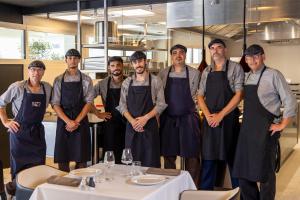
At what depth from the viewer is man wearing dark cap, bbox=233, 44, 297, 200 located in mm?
3291

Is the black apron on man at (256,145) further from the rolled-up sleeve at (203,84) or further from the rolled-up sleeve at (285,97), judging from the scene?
the rolled-up sleeve at (203,84)

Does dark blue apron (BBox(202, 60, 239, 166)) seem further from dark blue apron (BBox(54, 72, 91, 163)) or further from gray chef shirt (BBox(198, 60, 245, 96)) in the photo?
dark blue apron (BBox(54, 72, 91, 163))

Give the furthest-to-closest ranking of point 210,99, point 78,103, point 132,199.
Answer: point 78,103 < point 210,99 < point 132,199

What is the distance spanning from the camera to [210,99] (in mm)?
3654

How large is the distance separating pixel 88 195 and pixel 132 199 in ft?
0.89

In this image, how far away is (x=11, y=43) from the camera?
19.6 ft

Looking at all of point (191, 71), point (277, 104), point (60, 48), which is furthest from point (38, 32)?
point (277, 104)

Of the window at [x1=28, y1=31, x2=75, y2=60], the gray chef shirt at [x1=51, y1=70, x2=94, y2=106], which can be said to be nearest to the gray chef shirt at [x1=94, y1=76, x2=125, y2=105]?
the gray chef shirt at [x1=51, y1=70, x2=94, y2=106]

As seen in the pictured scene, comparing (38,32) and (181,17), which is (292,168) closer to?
(181,17)

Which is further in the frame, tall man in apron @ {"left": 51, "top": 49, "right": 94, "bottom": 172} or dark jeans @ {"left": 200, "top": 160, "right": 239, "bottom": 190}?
tall man in apron @ {"left": 51, "top": 49, "right": 94, "bottom": 172}

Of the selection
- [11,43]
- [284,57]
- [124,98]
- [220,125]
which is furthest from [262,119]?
[284,57]

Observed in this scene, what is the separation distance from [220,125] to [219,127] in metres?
0.02

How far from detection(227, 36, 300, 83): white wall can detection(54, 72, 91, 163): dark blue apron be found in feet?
17.7

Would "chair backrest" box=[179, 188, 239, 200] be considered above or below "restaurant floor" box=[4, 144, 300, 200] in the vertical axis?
above
